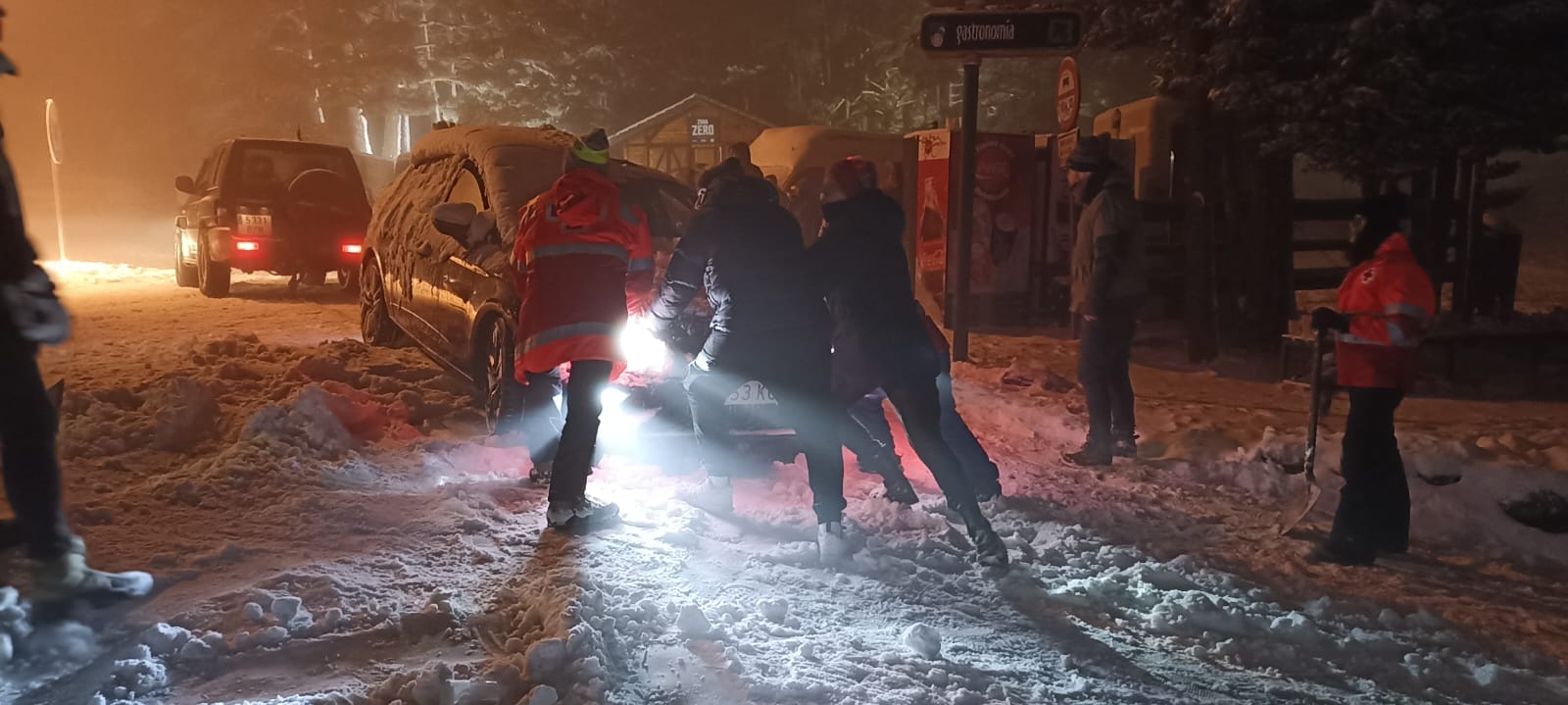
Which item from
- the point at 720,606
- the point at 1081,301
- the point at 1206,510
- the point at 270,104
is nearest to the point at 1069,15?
the point at 1081,301

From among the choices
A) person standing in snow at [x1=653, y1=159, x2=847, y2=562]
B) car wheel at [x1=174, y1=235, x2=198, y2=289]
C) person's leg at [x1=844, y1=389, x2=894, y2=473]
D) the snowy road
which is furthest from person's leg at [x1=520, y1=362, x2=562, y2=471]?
car wheel at [x1=174, y1=235, x2=198, y2=289]

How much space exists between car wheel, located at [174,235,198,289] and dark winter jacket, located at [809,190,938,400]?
46.8 ft

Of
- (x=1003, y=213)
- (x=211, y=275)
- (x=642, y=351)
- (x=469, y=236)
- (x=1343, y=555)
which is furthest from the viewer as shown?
(x=211, y=275)

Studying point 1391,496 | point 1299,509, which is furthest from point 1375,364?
point 1299,509

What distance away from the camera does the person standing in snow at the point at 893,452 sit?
566 cm

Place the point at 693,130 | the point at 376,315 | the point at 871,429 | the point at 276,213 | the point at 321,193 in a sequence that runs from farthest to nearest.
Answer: the point at 693,130 < the point at 321,193 < the point at 276,213 < the point at 376,315 < the point at 871,429

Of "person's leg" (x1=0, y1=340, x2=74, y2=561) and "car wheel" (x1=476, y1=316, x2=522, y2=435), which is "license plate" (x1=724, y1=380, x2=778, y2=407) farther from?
"person's leg" (x1=0, y1=340, x2=74, y2=561)

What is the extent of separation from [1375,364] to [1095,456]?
2.09 meters

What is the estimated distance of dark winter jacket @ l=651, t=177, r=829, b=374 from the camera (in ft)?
16.1

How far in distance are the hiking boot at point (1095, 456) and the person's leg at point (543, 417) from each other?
10.4 feet

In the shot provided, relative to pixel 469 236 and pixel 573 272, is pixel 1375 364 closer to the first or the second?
pixel 573 272

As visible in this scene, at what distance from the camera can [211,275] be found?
49.4 ft

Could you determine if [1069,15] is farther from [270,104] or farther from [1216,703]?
[270,104]

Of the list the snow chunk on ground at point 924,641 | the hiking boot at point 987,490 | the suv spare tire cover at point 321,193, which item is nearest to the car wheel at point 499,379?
the hiking boot at point 987,490
